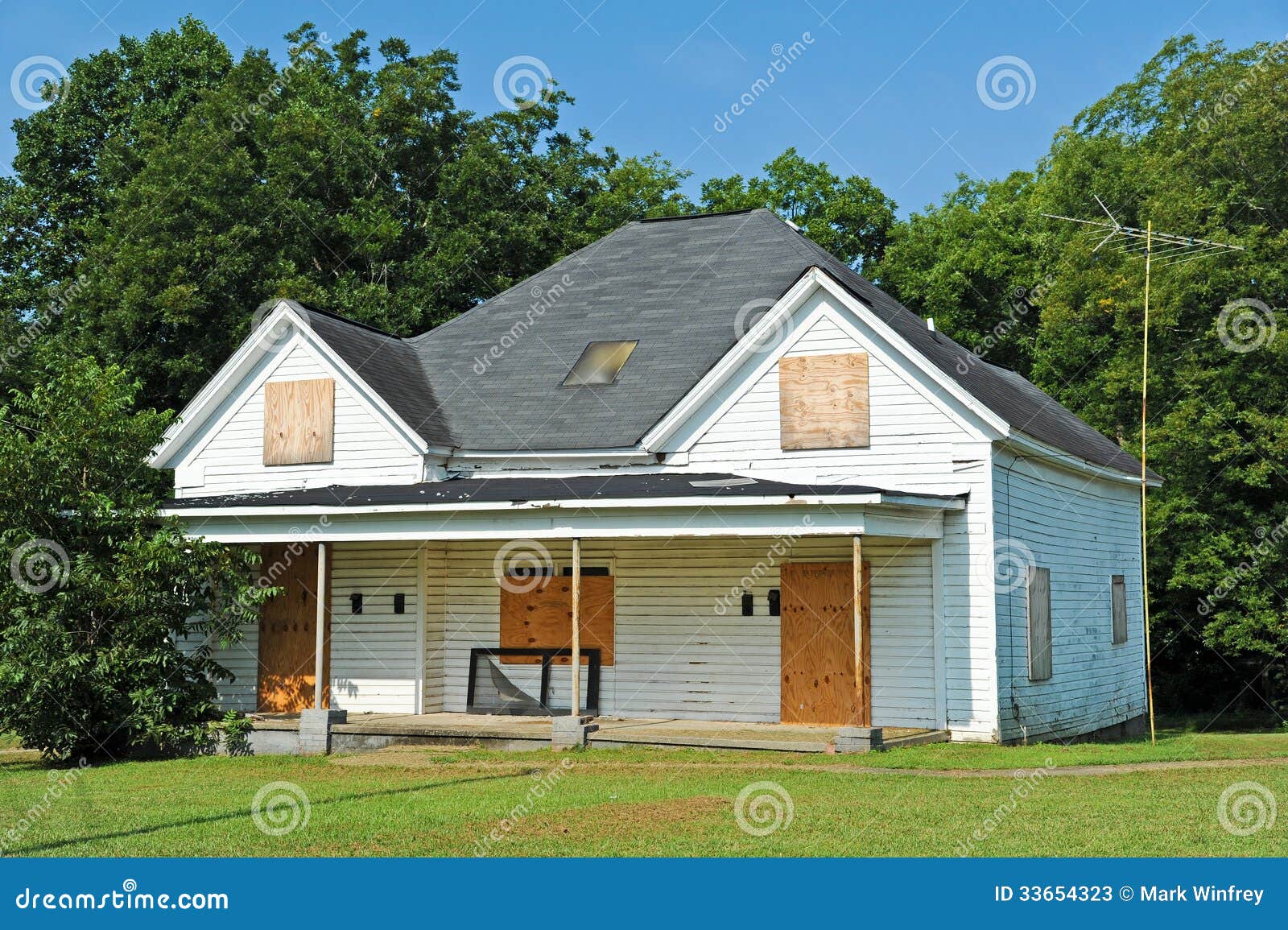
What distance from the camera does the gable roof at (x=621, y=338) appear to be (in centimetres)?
2119

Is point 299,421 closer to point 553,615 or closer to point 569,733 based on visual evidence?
point 553,615

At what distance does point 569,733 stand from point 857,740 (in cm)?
376

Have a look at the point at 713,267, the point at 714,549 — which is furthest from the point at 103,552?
the point at 713,267

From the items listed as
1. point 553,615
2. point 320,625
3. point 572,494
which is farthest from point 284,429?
point 572,494

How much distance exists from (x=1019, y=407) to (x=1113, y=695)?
601 cm

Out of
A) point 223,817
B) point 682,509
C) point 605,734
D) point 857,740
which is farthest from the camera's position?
point 605,734

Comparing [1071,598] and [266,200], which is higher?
[266,200]

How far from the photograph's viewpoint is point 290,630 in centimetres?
2172

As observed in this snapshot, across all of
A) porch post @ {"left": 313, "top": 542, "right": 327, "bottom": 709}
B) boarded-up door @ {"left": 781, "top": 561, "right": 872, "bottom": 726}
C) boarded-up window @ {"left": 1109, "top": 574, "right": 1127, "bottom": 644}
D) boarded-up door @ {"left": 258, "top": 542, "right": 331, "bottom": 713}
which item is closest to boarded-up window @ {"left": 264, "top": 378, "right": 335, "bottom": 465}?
boarded-up door @ {"left": 258, "top": 542, "right": 331, "bottom": 713}

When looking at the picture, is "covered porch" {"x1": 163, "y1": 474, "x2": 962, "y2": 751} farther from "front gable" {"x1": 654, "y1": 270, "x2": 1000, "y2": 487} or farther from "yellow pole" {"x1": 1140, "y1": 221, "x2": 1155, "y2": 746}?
"yellow pole" {"x1": 1140, "y1": 221, "x2": 1155, "y2": 746}

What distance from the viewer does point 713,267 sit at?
78.9ft

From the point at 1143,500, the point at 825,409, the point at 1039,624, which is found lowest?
the point at 1039,624

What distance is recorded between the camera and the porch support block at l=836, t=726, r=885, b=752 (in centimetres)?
1634

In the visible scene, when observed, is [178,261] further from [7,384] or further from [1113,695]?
[1113,695]
